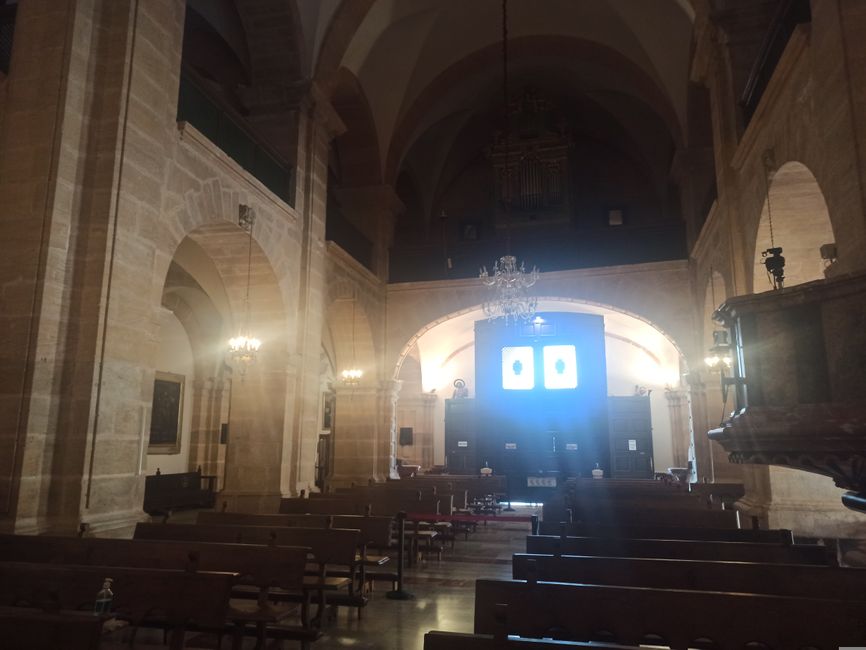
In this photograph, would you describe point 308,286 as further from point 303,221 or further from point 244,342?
point 244,342

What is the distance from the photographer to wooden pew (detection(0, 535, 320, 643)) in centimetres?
422

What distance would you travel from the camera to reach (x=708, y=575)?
3611mm

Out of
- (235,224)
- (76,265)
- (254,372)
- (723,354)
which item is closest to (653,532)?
(723,354)

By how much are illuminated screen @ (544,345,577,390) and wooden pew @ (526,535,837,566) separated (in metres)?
15.6

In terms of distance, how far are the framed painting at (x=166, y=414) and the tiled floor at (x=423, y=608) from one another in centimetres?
774

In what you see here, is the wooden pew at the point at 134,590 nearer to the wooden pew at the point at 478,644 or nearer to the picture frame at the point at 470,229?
the wooden pew at the point at 478,644

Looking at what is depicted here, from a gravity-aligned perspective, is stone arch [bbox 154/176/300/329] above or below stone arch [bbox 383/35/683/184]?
below

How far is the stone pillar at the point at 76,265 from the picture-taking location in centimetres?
541

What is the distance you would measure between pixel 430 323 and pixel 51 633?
44.5 ft

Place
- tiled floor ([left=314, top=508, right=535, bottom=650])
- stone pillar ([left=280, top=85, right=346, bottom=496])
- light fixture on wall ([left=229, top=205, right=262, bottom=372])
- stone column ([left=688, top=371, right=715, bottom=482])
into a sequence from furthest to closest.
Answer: stone column ([left=688, top=371, right=715, bottom=482]), stone pillar ([left=280, top=85, right=346, bottom=496]), light fixture on wall ([left=229, top=205, right=262, bottom=372]), tiled floor ([left=314, top=508, right=535, bottom=650])

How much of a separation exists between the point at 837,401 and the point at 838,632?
107cm

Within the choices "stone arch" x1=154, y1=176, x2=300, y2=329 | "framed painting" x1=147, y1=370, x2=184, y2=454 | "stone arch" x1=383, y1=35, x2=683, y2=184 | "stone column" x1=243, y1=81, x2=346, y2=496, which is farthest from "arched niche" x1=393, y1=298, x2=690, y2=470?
"stone arch" x1=154, y1=176, x2=300, y2=329

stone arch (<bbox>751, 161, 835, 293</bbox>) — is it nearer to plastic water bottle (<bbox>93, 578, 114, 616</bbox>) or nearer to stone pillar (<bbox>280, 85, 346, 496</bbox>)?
stone pillar (<bbox>280, 85, 346, 496</bbox>)

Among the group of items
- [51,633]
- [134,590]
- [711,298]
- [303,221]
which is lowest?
[134,590]
